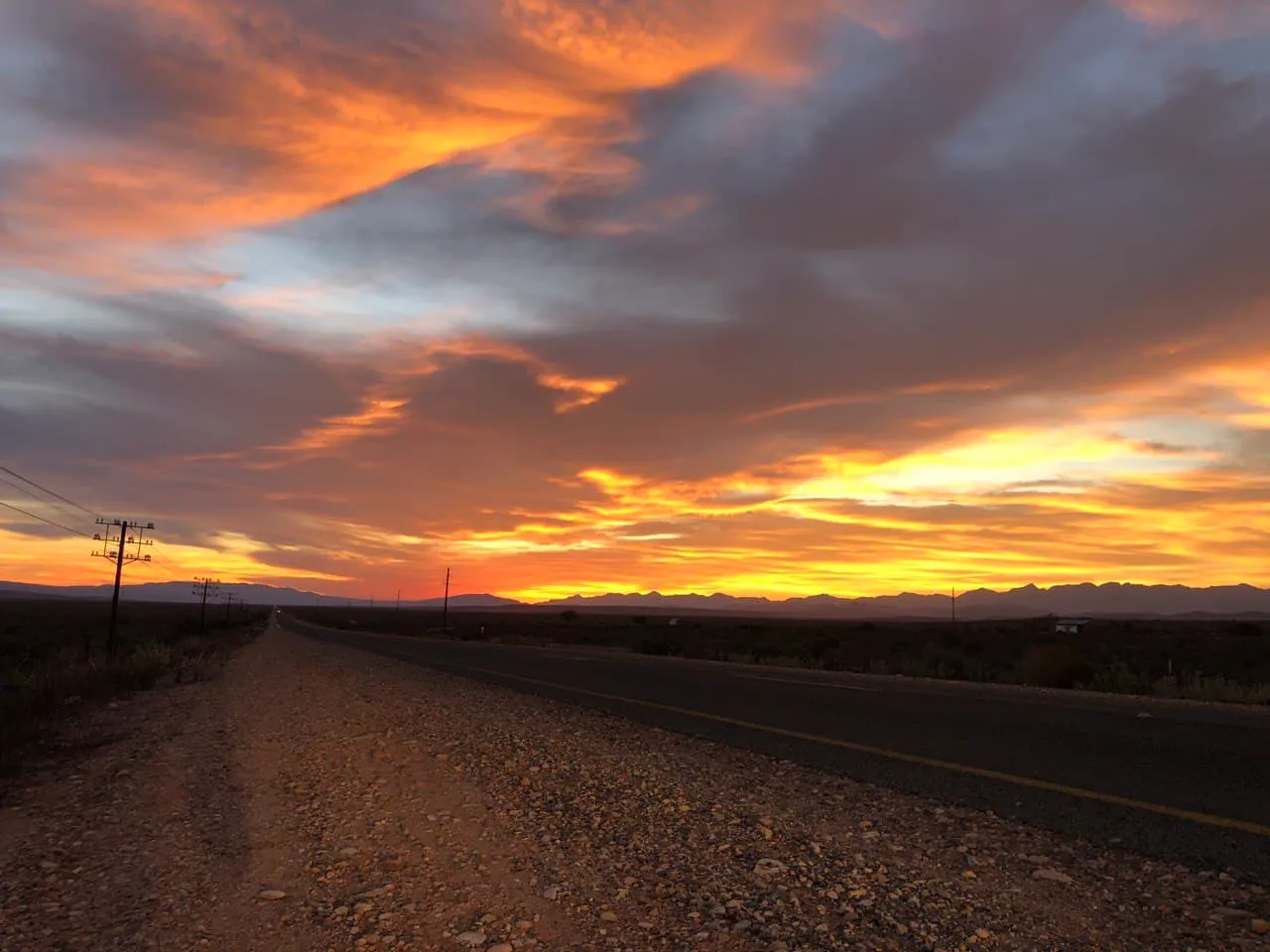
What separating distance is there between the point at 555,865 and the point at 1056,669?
1802 centimetres

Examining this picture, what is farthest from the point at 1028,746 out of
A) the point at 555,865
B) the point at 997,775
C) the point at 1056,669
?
the point at 1056,669

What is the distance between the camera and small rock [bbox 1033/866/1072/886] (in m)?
4.81

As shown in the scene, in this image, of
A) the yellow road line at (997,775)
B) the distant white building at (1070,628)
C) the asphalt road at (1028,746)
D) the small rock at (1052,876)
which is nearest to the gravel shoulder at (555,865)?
the small rock at (1052,876)

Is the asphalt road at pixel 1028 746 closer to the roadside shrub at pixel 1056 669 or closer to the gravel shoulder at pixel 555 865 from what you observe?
the gravel shoulder at pixel 555 865

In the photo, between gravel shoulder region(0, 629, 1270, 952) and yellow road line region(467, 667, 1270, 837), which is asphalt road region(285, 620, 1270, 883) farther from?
gravel shoulder region(0, 629, 1270, 952)

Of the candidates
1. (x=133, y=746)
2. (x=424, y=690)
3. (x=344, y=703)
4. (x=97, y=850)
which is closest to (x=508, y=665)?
(x=424, y=690)

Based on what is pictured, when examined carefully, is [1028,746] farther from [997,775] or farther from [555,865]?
[555,865]

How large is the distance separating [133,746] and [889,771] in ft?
32.8

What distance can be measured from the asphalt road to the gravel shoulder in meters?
0.63

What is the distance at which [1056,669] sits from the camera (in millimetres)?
19484

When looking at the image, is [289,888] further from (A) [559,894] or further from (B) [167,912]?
(A) [559,894]

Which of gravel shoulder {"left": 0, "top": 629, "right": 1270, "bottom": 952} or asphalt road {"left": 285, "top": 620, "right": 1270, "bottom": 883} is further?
asphalt road {"left": 285, "top": 620, "right": 1270, "bottom": 883}

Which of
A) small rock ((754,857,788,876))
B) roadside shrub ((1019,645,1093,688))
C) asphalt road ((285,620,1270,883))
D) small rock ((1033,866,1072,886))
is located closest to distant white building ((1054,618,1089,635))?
roadside shrub ((1019,645,1093,688))

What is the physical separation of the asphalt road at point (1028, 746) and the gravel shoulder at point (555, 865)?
24.9 inches
